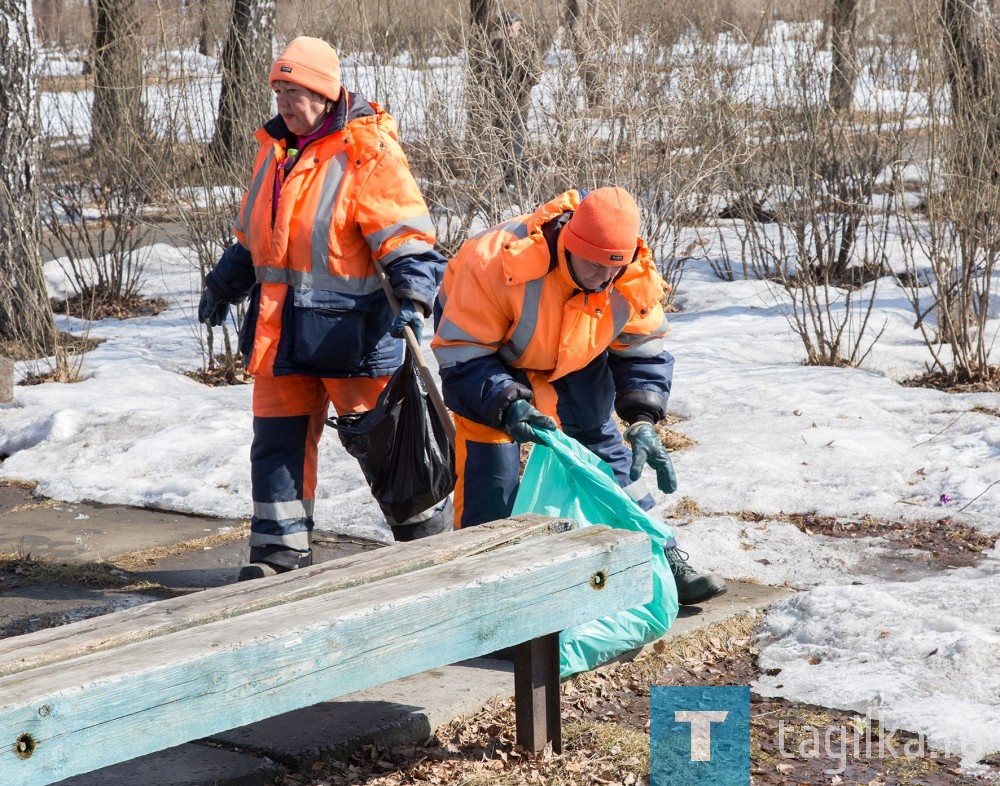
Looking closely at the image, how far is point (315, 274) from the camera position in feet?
13.7

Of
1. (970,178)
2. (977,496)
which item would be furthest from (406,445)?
(970,178)

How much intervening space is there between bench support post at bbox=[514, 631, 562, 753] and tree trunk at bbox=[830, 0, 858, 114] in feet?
16.1

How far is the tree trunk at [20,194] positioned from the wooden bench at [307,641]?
568 cm

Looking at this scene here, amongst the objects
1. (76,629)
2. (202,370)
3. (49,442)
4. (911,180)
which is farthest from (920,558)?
(911,180)

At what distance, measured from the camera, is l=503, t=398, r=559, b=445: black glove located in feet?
11.4

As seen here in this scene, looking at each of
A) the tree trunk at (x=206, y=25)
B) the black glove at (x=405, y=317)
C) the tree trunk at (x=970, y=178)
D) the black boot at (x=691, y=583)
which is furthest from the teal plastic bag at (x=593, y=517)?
the tree trunk at (x=206, y=25)

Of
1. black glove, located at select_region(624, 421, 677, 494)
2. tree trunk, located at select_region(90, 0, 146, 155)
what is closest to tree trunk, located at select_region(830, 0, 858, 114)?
black glove, located at select_region(624, 421, 677, 494)

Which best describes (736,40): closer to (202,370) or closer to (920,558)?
(202,370)

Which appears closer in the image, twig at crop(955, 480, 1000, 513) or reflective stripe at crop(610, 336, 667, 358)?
reflective stripe at crop(610, 336, 667, 358)

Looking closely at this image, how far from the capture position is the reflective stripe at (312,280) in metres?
4.18

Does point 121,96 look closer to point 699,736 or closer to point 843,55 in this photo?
point 843,55

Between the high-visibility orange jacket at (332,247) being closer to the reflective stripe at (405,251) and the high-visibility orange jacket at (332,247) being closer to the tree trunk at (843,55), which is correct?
the reflective stripe at (405,251)

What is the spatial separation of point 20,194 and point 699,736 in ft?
20.6

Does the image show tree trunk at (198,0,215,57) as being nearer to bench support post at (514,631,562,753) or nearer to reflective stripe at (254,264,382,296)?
reflective stripe at (254,264,382,296)
